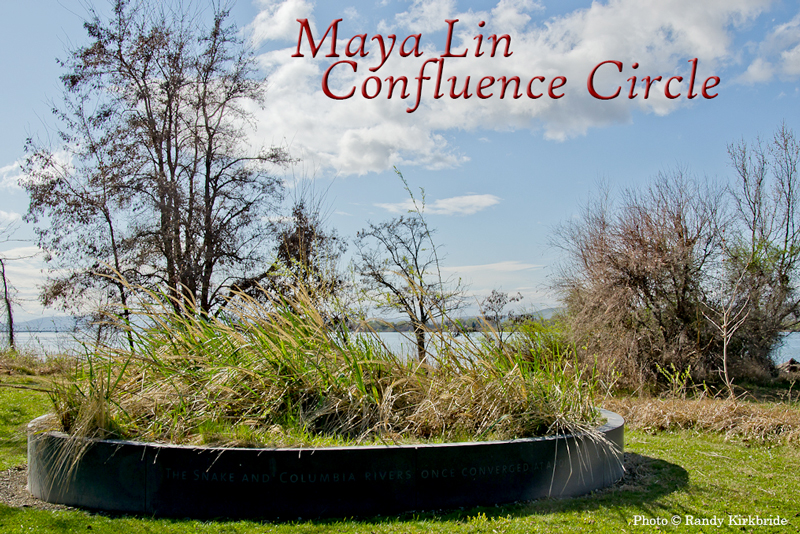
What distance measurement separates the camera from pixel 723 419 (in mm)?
7715

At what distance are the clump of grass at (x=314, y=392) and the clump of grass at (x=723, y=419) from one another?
3.36 m

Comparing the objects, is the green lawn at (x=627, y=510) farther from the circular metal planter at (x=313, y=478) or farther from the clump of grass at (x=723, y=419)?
the clump of grass at (x=723, y=419)

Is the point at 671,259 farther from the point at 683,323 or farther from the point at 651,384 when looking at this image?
the point at 651,384

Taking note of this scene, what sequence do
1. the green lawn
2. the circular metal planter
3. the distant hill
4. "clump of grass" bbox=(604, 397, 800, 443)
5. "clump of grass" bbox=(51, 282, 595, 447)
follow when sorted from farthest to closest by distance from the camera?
"clump of grass" bbox=(604, 397, 800, 443)
the distant hill
"clump of grass" bbox=(51, 282, 595, 447)
the circular metal planter
the green lawn

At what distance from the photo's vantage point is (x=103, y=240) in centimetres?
1625

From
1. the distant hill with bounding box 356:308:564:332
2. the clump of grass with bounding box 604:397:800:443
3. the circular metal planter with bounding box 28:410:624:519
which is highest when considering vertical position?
the distant hill with bounding box 356:308:564:332

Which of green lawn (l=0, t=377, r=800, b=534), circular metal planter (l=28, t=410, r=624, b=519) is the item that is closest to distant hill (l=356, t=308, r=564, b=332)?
circular metal planter (l=28, t=410, r=624, b=519)

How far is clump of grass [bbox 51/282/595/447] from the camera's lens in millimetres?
4648

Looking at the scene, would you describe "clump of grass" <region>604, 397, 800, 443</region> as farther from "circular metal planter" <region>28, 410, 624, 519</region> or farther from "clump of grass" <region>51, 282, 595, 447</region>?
"circular metal planter" <region>28, 410, 624, 519</region>

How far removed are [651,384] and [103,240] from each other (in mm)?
15775

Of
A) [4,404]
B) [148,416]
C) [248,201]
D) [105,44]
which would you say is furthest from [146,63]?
[148,416]

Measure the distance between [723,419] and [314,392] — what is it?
6.18 m

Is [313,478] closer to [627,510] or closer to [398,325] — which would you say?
[398,325]

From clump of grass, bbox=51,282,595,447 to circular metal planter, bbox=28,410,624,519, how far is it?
209mm
